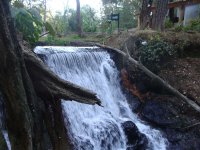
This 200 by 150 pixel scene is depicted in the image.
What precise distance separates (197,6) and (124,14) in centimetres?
1017

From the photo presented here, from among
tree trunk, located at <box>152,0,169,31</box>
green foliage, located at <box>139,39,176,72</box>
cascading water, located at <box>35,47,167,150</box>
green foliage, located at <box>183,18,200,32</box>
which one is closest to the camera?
cascading water, located at <box>35,47,167,150</box>

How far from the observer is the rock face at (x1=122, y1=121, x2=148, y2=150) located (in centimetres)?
901

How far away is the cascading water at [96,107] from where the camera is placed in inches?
346

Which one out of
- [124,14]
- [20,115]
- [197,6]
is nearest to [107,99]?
[20,115]

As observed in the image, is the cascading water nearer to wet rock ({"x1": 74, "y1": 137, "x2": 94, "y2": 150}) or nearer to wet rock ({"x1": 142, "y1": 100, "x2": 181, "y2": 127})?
wet rock ({"x1": 74, "y1": 137, "x2": 94, "y2": 150})

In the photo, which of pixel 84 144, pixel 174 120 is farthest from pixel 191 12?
pixel 84 144

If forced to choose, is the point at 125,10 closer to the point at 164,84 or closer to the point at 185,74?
the point at 185,74

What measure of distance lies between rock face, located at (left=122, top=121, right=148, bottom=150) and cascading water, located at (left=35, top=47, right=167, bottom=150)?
0.44 feet

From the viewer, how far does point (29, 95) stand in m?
3.29

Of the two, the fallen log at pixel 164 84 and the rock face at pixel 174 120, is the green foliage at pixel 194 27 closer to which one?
the fallen log at pixel 164 84

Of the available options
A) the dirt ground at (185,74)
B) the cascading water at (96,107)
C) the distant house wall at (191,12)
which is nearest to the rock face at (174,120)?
the cascading water at (96,107)

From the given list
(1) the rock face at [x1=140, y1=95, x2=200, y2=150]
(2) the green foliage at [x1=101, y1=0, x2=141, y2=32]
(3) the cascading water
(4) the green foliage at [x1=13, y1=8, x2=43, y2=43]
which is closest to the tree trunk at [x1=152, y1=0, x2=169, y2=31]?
(3) the cascading water

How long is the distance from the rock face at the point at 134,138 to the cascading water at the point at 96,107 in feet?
0.44

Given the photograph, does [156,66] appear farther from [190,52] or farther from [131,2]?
[131,2]
